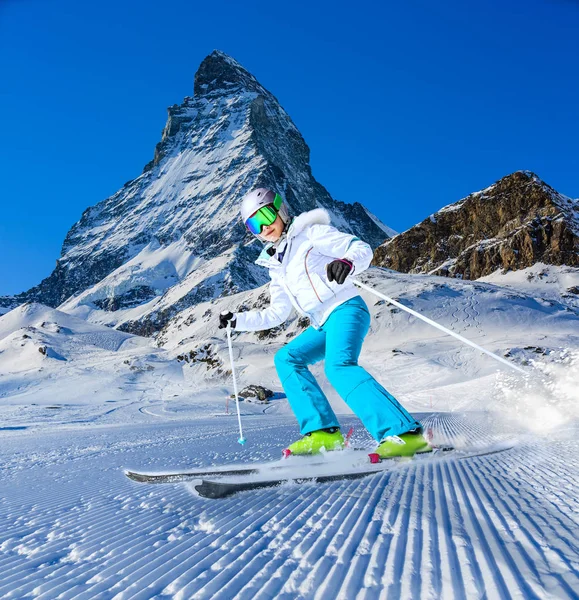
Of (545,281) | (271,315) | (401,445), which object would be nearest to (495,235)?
(545,281)

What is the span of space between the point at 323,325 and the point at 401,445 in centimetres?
99

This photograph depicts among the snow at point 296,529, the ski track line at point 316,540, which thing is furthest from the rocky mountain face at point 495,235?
the ski track line at point 316,540

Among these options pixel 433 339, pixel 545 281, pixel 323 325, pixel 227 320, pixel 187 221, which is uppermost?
pixel 187 221

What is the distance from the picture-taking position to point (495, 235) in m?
70.8

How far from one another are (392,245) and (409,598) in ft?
267

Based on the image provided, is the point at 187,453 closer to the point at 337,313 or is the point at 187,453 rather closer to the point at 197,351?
the point at 337,313

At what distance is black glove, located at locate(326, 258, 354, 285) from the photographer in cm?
283

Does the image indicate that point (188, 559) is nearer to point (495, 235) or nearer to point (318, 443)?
point (318, 443)

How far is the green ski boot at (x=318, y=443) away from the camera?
3051 mm

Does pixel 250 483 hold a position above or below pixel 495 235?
below

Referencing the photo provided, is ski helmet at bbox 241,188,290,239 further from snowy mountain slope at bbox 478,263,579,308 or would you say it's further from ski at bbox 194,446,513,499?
snowy mountain slope at bbox 478,263,579,308

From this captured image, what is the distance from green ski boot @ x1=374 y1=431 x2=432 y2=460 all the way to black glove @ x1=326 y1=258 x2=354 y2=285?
1.03 metres

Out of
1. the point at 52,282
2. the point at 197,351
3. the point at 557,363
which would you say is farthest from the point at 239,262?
the point at 557,363

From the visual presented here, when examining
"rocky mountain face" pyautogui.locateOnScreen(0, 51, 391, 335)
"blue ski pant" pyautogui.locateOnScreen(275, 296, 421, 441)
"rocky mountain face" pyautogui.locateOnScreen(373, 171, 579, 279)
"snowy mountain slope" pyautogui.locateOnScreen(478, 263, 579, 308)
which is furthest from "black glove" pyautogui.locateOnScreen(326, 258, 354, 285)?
"rocky mountain face" pyautogui.locateOnScreen(0, 51, 391, 335)
